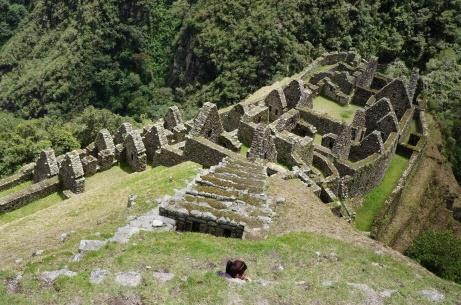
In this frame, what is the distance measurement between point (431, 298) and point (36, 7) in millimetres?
166557

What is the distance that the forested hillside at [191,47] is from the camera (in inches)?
3118

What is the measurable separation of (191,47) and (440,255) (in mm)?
94021

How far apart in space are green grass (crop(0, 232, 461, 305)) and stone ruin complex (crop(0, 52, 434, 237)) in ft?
5.22

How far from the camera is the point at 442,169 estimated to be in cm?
4238

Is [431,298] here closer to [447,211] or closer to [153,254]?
[153,254]

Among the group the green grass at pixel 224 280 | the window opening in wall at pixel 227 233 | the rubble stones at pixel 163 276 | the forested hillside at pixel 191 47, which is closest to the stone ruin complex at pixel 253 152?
the window opening in wall at pixel 227 233

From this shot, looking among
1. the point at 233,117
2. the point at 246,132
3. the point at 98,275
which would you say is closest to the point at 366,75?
the point at 233,117

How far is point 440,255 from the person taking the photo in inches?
1064

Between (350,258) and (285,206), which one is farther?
(285,206)

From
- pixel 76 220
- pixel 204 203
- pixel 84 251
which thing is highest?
pixel 204 203

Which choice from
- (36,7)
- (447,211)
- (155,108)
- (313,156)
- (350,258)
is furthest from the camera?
(36,7)

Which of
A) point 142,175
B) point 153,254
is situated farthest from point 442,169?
point 153,254

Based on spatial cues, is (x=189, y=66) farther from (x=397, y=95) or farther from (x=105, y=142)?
(x=105, y=142)

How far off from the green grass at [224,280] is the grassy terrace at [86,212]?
88.6 inches
